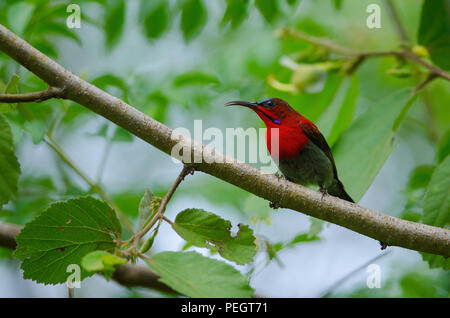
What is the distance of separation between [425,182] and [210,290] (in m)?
2.81

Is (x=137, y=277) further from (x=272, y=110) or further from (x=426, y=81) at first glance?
(x=426, y=81)

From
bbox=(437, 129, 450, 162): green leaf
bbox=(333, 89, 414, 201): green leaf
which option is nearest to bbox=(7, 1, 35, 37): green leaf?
bbox=(333, 89, 414, 201): green leaf

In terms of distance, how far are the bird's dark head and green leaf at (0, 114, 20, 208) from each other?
2000 millimetres

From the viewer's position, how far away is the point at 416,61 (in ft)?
12.7

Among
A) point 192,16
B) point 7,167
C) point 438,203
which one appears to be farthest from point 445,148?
point 7,167

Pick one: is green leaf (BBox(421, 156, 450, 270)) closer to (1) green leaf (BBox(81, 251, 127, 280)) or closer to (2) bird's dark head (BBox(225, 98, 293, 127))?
(2) bird's dark head (BBox(225, 98, 293, 127))

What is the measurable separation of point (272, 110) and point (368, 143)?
887 millimetres

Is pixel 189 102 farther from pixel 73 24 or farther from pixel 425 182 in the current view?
pixel 425 182

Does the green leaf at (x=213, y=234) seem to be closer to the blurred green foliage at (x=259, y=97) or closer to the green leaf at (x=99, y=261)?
the green leaf at (x=99, y=261)

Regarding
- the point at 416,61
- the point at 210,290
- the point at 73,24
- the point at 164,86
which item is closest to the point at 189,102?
the point at 164,86

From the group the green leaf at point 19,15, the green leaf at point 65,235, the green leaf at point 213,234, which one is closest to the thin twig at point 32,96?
the green leaf at point 65,235

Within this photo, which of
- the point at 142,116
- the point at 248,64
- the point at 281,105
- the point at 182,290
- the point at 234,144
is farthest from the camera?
the point at 248,64

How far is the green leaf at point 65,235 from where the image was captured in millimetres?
2346

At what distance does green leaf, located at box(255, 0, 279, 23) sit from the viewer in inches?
152
